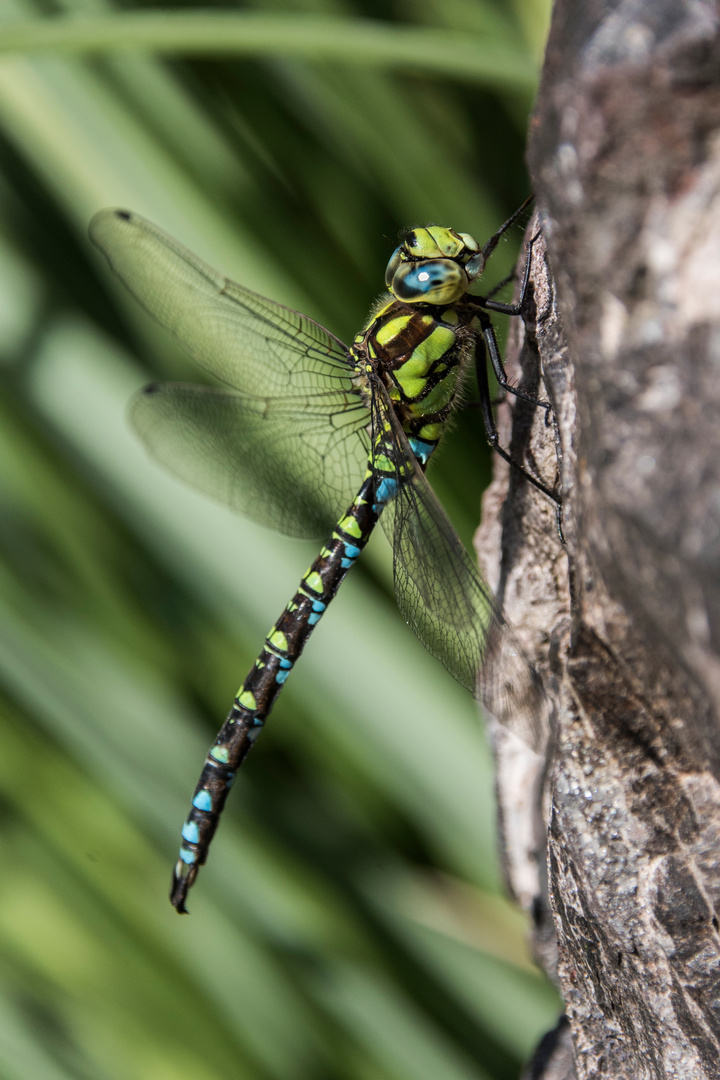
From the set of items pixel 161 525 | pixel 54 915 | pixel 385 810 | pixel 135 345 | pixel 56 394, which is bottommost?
pixel 54 915

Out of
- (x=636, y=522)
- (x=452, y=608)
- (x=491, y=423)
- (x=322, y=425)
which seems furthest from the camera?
(x=322, y=425)

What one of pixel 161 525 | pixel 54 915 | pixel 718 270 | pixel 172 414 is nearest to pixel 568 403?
pixel 718 270

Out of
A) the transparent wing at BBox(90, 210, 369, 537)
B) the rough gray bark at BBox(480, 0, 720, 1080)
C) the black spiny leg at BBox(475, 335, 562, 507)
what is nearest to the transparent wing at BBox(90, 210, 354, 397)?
the transparent wing at BBox(90, 210, 369, 537)

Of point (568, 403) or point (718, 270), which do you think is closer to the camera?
point (718, 270)

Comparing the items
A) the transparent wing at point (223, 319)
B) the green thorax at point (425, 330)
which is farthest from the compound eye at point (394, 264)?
the transparent wing at point (223, 319)

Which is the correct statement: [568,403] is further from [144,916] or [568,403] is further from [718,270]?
[144,916]

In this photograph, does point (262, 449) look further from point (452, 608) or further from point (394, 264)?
point (452, 608)

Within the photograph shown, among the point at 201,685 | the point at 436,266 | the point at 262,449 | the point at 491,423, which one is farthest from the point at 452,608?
the point at 201,685
